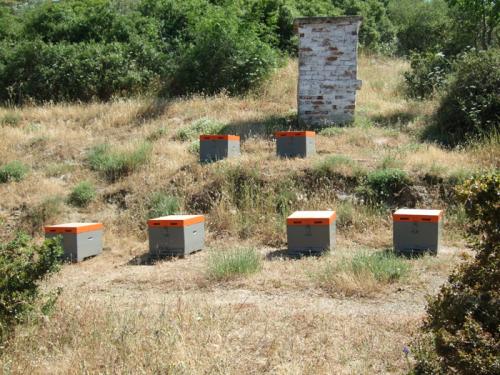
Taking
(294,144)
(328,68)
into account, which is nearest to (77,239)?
(294,144)

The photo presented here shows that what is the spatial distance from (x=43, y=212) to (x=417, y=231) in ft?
22.9

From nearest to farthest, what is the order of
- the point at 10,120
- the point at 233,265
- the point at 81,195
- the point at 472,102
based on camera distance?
the point at 233,265, the point at 81,195, the point at 472,102, the point at 10,120

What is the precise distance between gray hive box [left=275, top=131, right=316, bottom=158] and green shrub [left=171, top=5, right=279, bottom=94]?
510 centimetres

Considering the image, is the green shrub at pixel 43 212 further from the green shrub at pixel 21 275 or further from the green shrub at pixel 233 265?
the green shrub at pixel 21 275

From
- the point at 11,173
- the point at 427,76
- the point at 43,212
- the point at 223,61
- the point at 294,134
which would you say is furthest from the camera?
the point at 223,61

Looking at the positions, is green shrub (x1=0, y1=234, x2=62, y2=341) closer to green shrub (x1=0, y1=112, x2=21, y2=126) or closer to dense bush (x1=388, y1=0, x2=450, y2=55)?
green shrub (x1=0, y1=112, x2=21, y2=126)

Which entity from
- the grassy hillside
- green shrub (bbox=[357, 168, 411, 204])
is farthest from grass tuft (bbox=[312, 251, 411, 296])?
green shrub (bbox=[357, 168, 411, 204])

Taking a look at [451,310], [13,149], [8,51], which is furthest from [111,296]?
[8,51]

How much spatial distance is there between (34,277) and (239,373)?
208cm

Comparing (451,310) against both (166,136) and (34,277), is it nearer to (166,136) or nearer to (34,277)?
(34,277)

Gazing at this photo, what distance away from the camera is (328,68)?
46.4 feet

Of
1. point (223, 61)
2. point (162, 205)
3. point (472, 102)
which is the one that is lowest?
point (162, 205)

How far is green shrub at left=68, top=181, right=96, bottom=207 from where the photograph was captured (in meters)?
12.3

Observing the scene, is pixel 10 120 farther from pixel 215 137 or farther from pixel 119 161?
pixel 215 137
